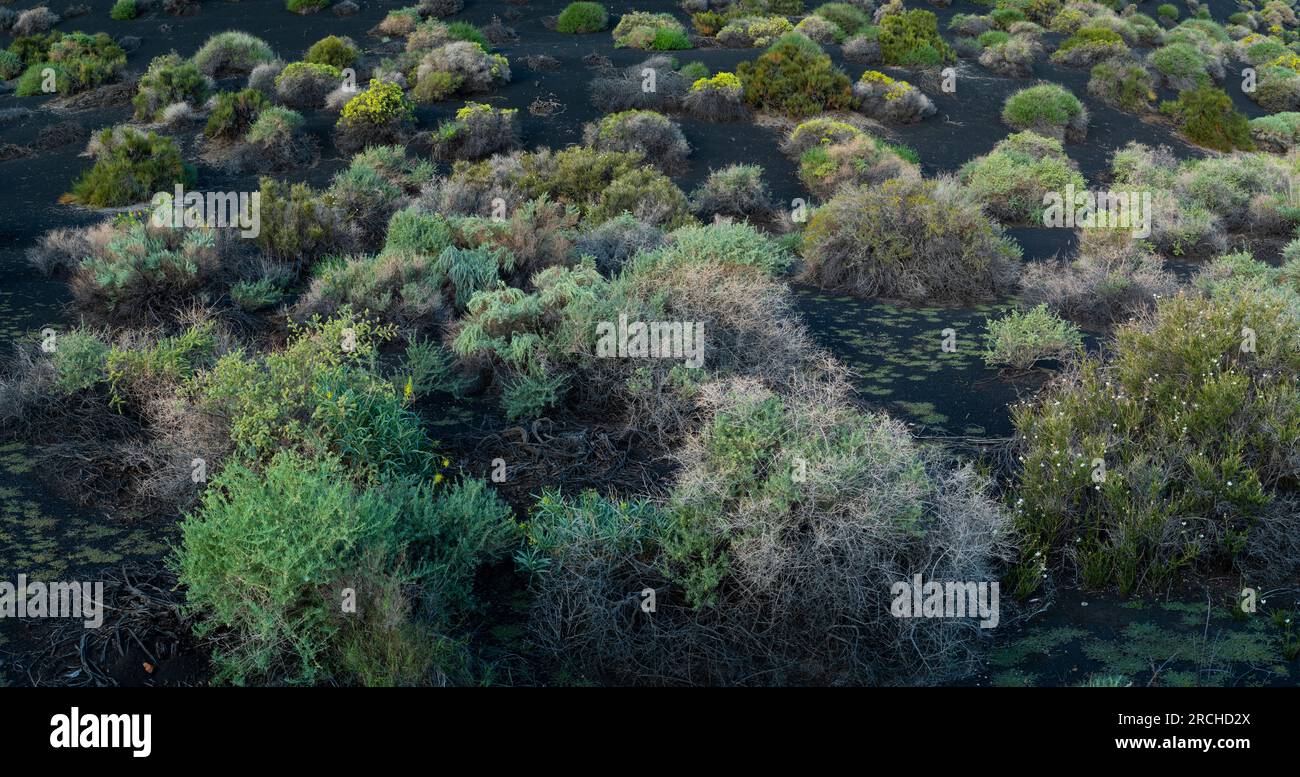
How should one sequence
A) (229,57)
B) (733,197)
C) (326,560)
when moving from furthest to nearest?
(229,57) → (733,197) → (326,560)

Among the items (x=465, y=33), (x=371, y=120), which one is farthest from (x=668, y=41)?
(x=371, y=120)

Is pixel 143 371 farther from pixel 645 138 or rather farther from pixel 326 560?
pixel 645 138

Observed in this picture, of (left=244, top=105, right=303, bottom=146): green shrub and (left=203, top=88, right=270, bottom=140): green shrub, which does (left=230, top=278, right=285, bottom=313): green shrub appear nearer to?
(left=244, top=105, right=303, bottom=146): green shrub

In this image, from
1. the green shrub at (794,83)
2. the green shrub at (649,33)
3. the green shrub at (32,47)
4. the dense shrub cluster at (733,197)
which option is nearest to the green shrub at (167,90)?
the green shrub at (32,47)

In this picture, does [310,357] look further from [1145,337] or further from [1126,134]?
[1126,134]

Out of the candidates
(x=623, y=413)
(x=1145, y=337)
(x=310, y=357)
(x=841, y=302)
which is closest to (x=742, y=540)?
(x=623, y=413)

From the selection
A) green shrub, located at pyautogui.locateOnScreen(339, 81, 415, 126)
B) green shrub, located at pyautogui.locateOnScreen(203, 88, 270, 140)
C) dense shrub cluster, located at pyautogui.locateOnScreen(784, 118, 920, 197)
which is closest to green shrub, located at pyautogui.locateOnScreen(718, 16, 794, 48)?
dense shrub cluster, located at pyautogui.locateOnScreen(784, 118, 920, 197)
